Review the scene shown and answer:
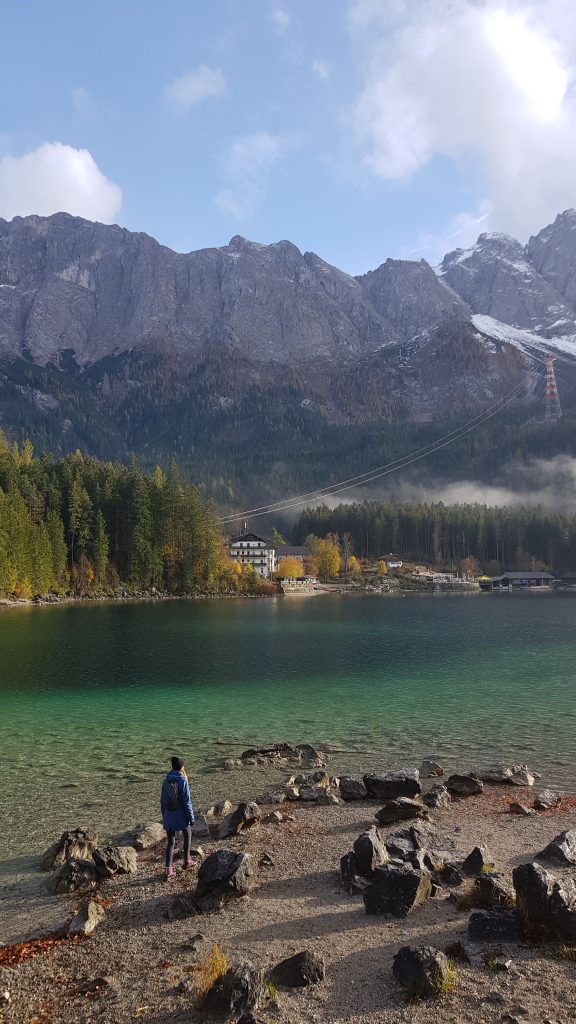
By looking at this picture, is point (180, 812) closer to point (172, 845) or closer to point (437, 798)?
point (172, 845)

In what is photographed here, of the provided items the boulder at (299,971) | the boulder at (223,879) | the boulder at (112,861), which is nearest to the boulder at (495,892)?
the boulder at (299,971)

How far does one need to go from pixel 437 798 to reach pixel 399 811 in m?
2.60

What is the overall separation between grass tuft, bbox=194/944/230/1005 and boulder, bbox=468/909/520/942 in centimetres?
517

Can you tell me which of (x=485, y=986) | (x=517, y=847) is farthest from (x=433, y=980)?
(x=517, y=847)

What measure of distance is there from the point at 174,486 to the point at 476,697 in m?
128

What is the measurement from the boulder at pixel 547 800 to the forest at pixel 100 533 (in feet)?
366

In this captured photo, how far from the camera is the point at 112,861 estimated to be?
57.7 ft

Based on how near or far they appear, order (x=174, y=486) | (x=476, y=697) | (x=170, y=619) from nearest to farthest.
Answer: (x=476, y=697) → (x=170, y=619) → (x=174, y=486)

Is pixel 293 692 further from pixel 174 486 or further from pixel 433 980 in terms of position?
pixel 174 486

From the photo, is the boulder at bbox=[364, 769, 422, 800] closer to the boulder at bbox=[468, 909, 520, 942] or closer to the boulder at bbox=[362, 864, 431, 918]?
the boulder at bbox=[362, 864, 431, 918]

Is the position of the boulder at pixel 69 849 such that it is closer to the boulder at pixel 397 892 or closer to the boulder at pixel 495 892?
the boulder at pixel 397 892

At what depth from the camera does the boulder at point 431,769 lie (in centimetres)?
2736

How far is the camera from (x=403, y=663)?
2391 inches

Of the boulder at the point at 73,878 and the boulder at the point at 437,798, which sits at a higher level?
the boulder at the point at 73,878
